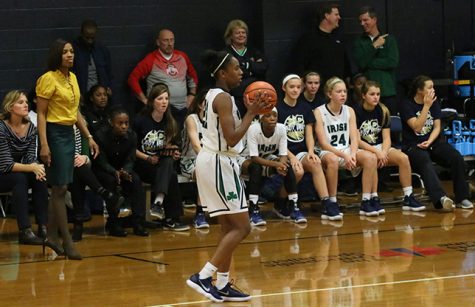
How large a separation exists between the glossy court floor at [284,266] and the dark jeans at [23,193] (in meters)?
0.29

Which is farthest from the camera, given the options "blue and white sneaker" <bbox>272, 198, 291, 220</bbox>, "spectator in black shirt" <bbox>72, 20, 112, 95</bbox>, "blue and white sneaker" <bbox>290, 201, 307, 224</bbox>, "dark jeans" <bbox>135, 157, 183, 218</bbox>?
"spectator in black shirt" <bbox>72, 20, 112, 95</bbox>

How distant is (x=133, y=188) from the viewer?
31.0 ft

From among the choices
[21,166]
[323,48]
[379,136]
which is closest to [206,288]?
[21,166]

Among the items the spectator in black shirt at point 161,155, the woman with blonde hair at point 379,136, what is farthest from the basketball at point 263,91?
the woman with blonde hair at point 379,136

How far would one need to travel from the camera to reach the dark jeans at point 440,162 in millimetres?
10414

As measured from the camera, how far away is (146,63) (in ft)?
38.3

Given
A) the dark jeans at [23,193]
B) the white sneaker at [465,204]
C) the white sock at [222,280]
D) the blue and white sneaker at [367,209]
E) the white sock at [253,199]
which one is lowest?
the white sneaker at [465,204]

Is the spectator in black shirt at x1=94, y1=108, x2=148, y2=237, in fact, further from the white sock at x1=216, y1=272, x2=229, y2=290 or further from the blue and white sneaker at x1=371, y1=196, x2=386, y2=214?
the white sock at x1=216, y1=272, x2=229, y2=290

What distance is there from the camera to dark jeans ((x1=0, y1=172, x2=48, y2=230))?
354 inches

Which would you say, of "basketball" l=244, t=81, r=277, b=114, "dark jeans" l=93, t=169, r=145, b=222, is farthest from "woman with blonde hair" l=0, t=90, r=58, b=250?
"basketball" l=244, t=81, r=277, b=114

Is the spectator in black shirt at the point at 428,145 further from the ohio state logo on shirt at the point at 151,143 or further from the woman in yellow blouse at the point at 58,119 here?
the woman in yellow blouse at the point at 58,119

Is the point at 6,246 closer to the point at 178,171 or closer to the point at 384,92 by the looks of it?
the point at 178,171

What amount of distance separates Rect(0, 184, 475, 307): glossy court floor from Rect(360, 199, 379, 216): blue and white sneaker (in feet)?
0.41

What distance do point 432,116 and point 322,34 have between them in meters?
1.91
